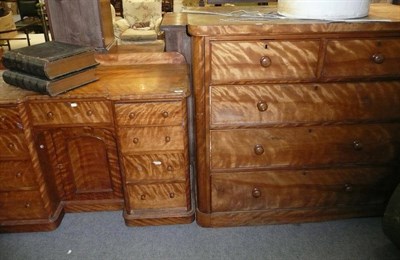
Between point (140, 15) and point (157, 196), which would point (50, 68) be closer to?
point (157, 196)

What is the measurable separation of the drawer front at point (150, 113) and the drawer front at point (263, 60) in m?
0.25

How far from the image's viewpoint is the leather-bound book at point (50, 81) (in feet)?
4.89

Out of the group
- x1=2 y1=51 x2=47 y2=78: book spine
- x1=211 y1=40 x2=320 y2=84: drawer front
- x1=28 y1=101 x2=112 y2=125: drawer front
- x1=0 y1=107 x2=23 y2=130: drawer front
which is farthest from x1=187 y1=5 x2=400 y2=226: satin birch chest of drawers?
x1=0 y1=107 x2=23 y2=130: drawer front

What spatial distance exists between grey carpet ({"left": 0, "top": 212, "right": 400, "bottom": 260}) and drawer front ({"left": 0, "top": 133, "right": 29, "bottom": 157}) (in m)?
0.54

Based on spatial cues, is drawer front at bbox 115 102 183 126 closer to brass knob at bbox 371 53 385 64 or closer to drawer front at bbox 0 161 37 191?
drawer front at bbox 0 161 37 191

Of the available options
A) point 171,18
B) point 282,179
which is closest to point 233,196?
point 282,179

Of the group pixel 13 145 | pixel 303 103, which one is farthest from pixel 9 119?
pixel 303 103

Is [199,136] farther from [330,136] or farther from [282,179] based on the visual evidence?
[330,136]

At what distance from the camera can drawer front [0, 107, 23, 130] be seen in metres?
1.52

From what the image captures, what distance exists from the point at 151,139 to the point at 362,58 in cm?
112

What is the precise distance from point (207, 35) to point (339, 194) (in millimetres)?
1204

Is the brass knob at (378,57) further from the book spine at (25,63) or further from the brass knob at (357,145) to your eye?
the book spine at (25,63)

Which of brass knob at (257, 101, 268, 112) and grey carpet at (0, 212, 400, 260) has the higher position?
brass knob at (257, 101, 268, 112)

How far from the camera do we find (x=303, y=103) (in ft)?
5.14
